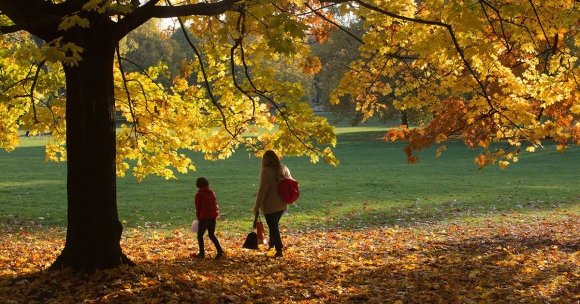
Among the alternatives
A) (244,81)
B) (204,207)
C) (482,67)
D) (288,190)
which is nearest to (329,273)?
(288,190)

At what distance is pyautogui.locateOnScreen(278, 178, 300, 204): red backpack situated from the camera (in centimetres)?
856

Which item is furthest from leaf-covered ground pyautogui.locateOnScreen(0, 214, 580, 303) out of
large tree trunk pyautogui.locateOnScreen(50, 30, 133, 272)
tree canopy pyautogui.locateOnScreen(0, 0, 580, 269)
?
tree canopy pyautogui.locateOnScreen(0, 0, 580, 269)

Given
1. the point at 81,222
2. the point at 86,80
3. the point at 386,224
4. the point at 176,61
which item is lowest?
the point at 386,224

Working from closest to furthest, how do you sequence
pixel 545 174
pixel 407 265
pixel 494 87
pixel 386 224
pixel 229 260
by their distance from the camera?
1. pixel 407 265
2. pixel 229 260
3. pixel 494 87
4. pixel 386 224
5. pixel 545 174

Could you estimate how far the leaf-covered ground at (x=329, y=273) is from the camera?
6.18m

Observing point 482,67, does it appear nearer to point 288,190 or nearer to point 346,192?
point 288,190

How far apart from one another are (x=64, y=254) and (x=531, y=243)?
706 centimetres

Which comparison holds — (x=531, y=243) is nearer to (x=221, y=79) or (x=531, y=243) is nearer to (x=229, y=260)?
(x=229, y=260)

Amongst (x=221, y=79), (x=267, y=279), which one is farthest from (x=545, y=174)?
(x=267, y=279)

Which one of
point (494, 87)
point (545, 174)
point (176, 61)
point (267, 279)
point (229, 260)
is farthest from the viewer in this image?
point (176, 61)

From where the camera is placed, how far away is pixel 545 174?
2553cm

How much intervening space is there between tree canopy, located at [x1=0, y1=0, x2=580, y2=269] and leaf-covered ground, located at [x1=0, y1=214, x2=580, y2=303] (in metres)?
0.66

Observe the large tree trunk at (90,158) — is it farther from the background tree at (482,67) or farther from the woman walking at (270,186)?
the background tree at (482,67)

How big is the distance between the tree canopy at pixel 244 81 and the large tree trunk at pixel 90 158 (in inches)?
0.5
